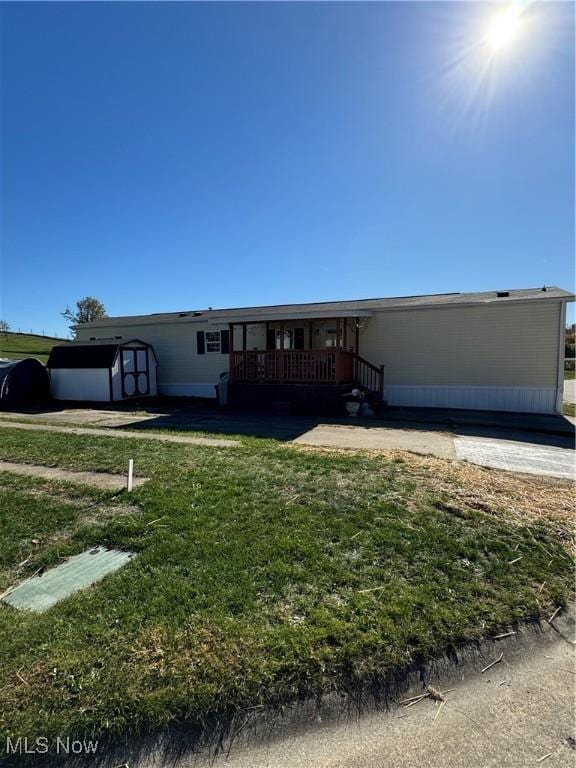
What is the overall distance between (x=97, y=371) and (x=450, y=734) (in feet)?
48.7

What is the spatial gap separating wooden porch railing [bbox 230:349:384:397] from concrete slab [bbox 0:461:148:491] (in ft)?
25.3

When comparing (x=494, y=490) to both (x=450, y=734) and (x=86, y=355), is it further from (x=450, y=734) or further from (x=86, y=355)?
(x=86, y=355)

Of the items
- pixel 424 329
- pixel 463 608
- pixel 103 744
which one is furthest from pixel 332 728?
pixel 424 329

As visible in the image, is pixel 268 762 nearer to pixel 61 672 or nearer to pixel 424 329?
pixel 61 672

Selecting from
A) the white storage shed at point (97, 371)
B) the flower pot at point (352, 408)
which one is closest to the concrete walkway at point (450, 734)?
the flower pot at point (352, 408)

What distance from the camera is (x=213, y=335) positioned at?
15.7 m

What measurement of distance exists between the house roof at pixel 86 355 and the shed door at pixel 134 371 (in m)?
0.42

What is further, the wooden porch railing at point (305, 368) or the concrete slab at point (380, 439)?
the wooden porch railing at point (305, 368)

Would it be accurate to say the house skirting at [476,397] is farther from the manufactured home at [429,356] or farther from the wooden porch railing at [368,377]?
the wooden porch railing at [368,377]

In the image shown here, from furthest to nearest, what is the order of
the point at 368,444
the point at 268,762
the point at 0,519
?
the point at 368,444 → the point at 0,519 → the point at 268,762

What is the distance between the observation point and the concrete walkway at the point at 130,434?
7.18m

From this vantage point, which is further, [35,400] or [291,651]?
[35,400]

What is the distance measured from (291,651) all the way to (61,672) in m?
1.16

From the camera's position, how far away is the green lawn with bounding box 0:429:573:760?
74.1 inches
